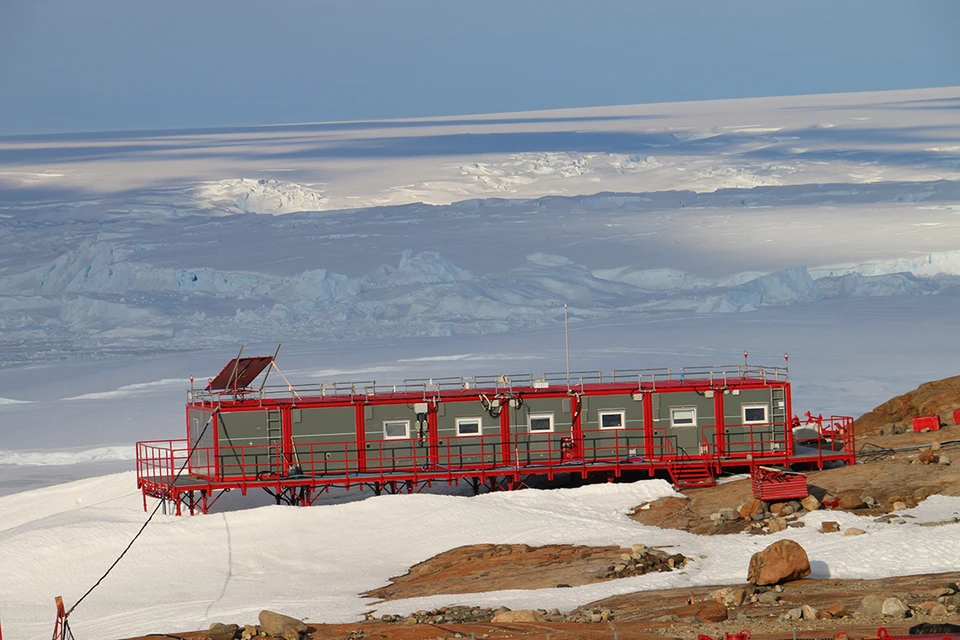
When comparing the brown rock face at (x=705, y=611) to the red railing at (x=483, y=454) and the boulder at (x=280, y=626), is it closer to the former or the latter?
the boulder at (x=280, y=626)

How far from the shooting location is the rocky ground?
19.0 m

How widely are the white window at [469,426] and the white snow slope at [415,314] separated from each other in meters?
2.51

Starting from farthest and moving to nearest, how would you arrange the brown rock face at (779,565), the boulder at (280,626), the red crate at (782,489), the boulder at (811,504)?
the red crate at (782,489) < the boulder at (811,504) < the brown rock face at (779,565) < the boulder at (280,626)

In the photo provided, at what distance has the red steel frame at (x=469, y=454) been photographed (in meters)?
32.0

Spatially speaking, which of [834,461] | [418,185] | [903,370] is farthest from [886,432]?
[418,185]

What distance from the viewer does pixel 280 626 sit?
822 inches

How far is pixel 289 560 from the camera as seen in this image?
28047mm

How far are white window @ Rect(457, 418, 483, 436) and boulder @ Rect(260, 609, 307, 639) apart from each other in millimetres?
11866

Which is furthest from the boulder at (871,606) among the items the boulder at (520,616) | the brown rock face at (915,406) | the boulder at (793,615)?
the brown rock face at (915,406)

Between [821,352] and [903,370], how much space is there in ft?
18.5

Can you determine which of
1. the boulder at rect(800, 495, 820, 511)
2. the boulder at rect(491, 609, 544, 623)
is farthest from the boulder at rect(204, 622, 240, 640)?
the boulder at rect(800, 495, 820, 511)

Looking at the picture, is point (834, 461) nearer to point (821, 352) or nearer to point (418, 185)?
point (821, 352)

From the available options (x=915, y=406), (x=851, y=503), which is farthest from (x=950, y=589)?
(x=915, y=406)

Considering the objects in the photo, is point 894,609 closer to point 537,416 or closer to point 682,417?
point 682,417
